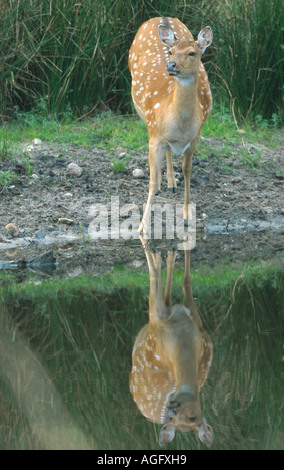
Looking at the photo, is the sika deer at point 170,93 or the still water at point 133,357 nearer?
the still water at point 133,357

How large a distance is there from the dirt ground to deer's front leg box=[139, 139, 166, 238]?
0.23 m

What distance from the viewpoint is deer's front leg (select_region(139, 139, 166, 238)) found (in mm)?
6375

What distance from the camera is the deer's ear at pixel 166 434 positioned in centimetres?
309

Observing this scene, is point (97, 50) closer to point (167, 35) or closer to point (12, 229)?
point (167, 35)

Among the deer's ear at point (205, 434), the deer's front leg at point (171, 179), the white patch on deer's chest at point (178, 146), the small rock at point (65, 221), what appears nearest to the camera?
the deer's ear at point (205, 434)

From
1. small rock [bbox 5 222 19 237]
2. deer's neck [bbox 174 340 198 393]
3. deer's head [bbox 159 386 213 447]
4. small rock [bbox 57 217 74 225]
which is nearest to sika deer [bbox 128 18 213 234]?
small rock [bbox 57 217 74 225]

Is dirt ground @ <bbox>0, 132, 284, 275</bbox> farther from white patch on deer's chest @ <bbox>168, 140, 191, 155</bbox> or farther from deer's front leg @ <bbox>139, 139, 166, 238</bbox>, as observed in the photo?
white patch on deer's chest @ <bbox>168, 140, 191, 155</bbox>

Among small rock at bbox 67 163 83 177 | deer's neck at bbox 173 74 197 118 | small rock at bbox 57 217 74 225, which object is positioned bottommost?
small rock at bbox 57 217 74 225

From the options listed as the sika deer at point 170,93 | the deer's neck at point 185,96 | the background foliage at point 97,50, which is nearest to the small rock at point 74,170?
the sika deer at point 170,93

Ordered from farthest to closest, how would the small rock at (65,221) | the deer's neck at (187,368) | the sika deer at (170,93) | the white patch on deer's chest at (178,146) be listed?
the small rock at (65,221) < the white patch on deer's chest at (178,146) < the sika deer at (170,93) < the deer's neck at (187,368)

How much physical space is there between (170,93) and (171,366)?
3066 millimetres

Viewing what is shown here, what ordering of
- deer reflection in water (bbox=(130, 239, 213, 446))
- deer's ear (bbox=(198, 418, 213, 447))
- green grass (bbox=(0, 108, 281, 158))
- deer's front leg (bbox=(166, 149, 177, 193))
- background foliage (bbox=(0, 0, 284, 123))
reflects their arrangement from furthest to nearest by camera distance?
background foliage (bbox=(0, 0, 284, 123)), green grass (bbox=(0, 108, 281, 158)), deer's front leg (bbox=(166, 149, 177, 193)), deer reflection in water (bbox=(130, 239, 213, 446)), deer's ear (bbox=(198, 418, 213, 447))

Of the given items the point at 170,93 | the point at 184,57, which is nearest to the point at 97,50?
the point at 170,93

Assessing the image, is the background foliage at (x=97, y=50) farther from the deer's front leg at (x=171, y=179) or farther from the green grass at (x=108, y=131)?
the deer's front leg at (x=171, y=179)
